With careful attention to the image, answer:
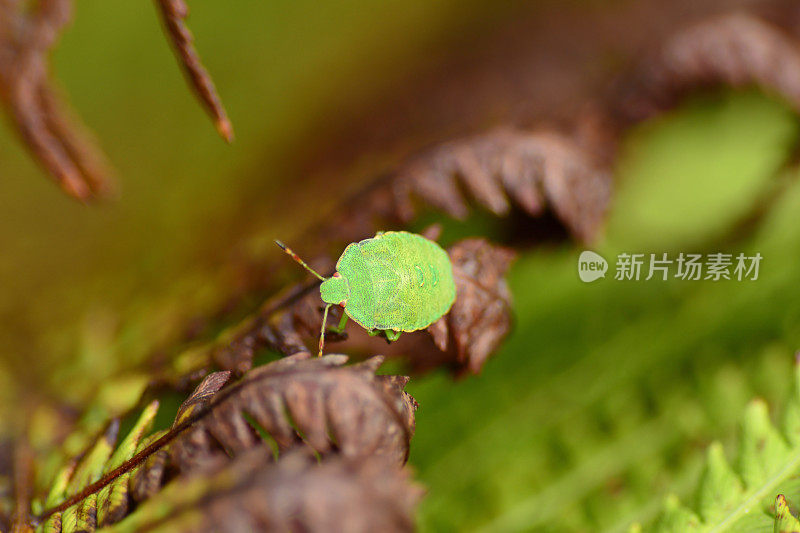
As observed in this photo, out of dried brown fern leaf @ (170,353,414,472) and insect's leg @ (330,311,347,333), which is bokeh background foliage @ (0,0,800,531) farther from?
dried brown fern leaf @ (170,353,414,472)

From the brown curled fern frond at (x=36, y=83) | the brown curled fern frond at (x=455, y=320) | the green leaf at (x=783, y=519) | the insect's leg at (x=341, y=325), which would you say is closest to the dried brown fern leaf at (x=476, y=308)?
the brown curled fern frond at (x=455, y=320)

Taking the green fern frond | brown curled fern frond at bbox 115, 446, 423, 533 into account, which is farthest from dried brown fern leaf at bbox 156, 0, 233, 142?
the green fern frond

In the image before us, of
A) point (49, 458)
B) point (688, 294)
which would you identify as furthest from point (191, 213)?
point (688, 294)

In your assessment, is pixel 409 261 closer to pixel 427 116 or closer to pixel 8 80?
pixel 8 80

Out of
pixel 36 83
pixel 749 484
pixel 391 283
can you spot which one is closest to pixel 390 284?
pixel 391 283

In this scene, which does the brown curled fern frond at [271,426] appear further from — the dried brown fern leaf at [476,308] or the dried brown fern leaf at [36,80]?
the dried brown fern leaf at [36,80]

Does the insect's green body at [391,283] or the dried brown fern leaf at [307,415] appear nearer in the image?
the dried brown fern leaf at [307,415]
